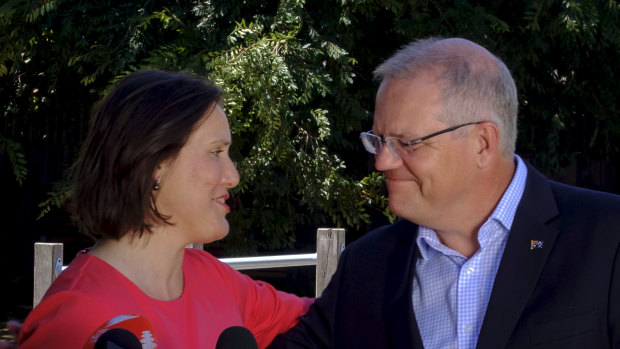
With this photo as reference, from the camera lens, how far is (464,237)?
279 centimetres

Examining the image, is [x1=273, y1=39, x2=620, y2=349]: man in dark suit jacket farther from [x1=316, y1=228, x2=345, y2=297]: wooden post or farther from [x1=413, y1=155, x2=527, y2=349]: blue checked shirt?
[x1=316, y1=228, x2=345, y2=297]: wooden post

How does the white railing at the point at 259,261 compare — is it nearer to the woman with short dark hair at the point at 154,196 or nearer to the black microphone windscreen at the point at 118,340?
the woman with short dark hair at the point at 154,196

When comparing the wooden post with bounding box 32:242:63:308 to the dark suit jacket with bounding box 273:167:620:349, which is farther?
the wooden post with bounding box 32:242:63:308

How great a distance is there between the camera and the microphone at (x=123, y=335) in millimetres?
1245

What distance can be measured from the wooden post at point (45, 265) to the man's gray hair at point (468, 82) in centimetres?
197

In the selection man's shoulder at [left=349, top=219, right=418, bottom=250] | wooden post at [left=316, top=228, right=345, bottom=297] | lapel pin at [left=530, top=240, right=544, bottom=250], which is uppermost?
lapel pin at [left=530, top=240, right=544, bottom=250]

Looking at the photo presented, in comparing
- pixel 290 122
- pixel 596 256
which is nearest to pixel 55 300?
pixel 596 256

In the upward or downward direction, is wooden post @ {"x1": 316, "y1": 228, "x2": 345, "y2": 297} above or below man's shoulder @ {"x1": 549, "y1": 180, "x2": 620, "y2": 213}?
below

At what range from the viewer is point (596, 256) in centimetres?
248

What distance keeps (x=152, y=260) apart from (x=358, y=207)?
186 inches

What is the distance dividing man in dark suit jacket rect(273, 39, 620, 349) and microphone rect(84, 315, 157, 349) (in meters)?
1.37

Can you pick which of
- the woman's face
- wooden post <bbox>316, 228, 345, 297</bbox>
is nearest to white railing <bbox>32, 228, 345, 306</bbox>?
wooden post <bbox>316, 228, 345, 297</bbox>

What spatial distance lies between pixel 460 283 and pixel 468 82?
2.25 ft

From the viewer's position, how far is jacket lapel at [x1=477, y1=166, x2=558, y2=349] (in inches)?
98.4
